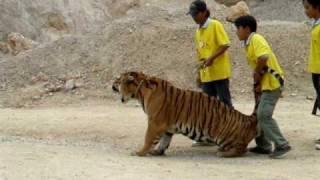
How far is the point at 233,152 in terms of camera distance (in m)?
9.80

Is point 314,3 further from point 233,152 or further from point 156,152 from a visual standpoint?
point 156,152

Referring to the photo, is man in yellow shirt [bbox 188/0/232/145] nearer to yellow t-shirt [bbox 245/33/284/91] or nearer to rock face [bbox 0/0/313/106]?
yellow t-shirt [bbox 245/33/284/91]

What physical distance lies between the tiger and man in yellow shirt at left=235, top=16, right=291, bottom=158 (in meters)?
0.39

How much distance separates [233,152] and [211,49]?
126 cm

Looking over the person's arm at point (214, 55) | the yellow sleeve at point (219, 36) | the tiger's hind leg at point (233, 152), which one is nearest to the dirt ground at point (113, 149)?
the tiger's hind leg at point (233, 152)

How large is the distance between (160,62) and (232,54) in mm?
1368

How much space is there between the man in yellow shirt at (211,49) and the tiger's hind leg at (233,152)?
0.70m

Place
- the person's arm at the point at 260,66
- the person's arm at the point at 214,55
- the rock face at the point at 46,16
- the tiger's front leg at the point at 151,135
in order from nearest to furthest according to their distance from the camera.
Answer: the person's arm at the point at 260,66 < the tiger's front leg at the point at 151,135 < the person's arm at the point at 214,55 < the rock face at the point at 46,16

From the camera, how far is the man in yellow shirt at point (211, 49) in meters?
10.1

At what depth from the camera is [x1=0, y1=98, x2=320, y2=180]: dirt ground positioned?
8.14 meters

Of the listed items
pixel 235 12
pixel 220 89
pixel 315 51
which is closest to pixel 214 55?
pixel 220 89

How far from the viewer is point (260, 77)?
934 cm

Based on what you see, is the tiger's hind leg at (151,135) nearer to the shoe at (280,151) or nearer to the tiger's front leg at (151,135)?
the tiger's front leg at (151,135)

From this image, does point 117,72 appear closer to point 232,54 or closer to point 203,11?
point 232,54
